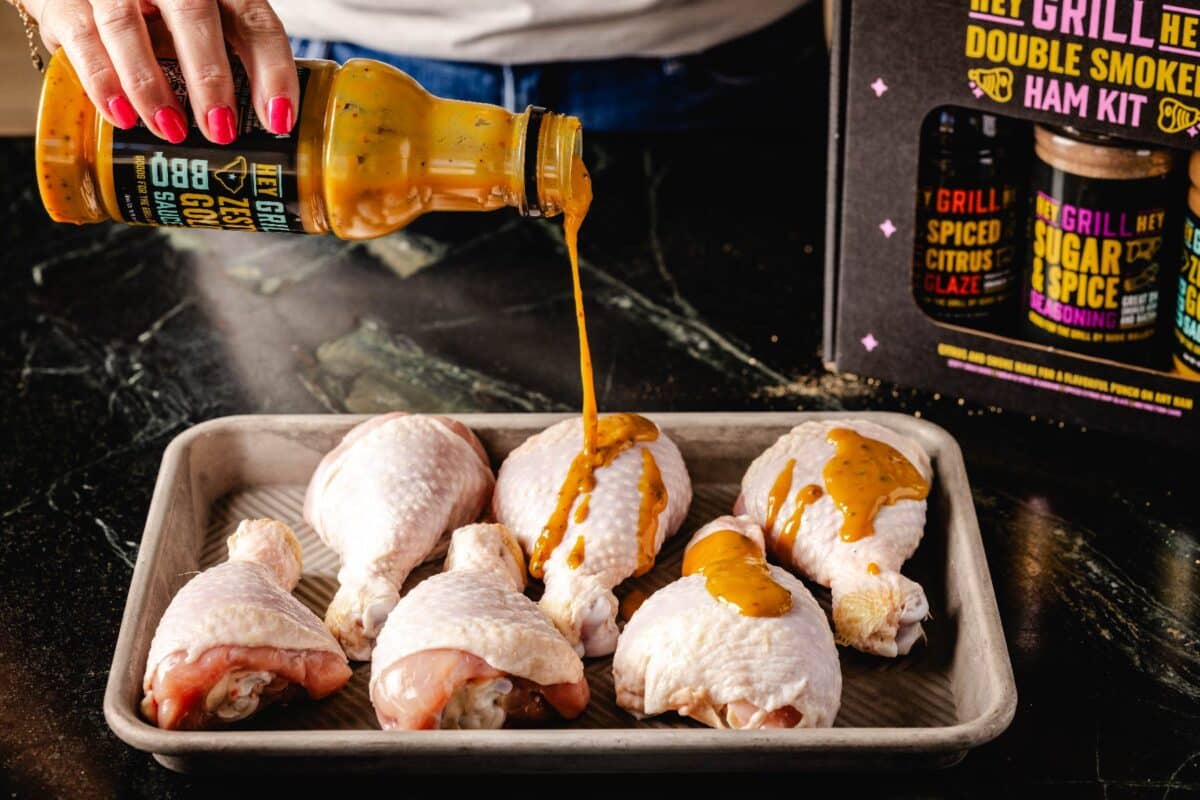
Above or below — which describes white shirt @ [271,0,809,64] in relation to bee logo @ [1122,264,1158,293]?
above

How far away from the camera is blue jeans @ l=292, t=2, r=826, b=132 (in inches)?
75.6

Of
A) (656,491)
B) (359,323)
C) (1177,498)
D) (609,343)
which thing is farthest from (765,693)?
(359,323)

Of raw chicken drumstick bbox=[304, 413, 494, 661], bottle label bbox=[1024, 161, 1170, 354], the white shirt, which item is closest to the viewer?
raw chicken drumstick bbox=[304, 413, 494, 661]

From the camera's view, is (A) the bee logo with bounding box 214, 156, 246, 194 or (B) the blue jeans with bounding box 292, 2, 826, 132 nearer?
(A) the bee logo with bounding box 214, 156, 246, 194

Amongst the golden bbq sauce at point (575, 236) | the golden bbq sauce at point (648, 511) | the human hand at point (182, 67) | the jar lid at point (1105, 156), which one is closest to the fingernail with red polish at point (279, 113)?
the human hand at point (182, 67)

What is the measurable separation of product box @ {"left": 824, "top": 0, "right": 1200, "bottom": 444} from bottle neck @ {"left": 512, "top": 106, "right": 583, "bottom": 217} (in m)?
0.36

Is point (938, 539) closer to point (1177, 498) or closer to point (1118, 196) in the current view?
point (1177, 498)

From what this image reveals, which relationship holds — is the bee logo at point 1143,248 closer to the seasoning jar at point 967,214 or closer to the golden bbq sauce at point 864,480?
the seasoning jar at point 967,214

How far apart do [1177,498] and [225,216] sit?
3.11 feet

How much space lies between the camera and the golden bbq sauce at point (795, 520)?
1335 millimetres

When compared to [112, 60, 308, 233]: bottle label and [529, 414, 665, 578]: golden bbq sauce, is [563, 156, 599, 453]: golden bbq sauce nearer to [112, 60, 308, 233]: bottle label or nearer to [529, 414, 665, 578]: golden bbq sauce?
[529, 414, 665, 578]: golden bbq sauce

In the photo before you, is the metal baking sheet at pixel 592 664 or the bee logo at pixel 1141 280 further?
the bee logo at pixel 1141 280

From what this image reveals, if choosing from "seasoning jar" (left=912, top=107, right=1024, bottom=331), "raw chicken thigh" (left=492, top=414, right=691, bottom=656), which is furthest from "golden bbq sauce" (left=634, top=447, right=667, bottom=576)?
"seasoning jar" (left=912, top=107, right=1024, bottom=331)

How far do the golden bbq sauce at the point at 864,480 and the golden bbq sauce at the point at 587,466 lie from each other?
18cm
